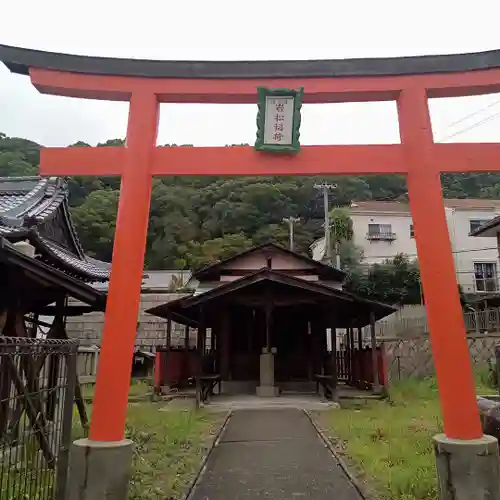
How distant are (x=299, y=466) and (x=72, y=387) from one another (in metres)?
3.63

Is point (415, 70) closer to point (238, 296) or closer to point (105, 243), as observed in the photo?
point (238, 296)

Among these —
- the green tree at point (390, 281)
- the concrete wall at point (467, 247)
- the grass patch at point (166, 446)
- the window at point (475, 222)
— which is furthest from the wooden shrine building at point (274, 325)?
the window at point (475, 222)

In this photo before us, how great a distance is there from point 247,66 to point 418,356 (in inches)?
696

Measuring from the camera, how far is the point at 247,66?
621 centimetres

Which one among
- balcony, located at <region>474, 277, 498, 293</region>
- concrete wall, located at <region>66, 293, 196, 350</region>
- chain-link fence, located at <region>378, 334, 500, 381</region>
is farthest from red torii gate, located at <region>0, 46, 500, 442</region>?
balcony, located at <region>474, 277, 498, 293</region>

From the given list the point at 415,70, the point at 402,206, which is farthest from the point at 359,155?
the point at 402,206

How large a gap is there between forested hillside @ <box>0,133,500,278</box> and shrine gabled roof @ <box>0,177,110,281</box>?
88.4ft

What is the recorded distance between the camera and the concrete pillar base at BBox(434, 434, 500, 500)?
495 centimetres

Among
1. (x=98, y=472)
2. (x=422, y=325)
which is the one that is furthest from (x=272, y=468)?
(x=422, y=325)

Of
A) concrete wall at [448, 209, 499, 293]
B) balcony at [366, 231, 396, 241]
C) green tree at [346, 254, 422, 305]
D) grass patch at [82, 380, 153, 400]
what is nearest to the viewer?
grass patch at [82, 380, 153, 400]

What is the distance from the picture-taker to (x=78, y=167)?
5.91 m

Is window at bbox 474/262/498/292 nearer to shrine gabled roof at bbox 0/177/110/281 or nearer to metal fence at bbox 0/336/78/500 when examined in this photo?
shrine gabled roof at bbox 0/177/110/281

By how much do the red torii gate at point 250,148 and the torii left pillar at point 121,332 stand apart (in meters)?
0.02

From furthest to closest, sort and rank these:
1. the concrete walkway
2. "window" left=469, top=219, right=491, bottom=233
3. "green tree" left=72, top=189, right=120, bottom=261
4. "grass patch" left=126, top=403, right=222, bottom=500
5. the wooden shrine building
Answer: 1. "green tree" left=72, top=189, right=120, bottom=261
2. "window" left=469, top=219, right=491, bottom=233
3. the wooden shrine building
4. "grass patch" left=126, top=403, right=222, bottom=500
5. the concrete walkway
